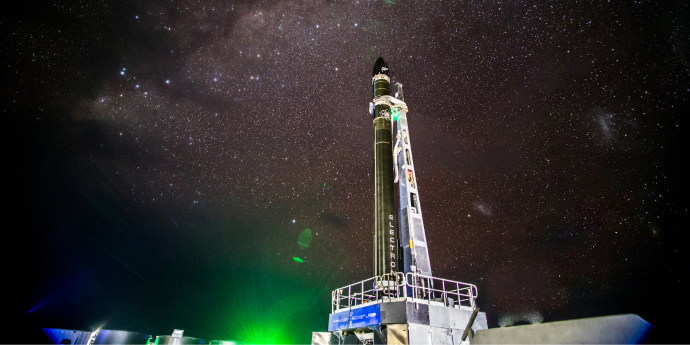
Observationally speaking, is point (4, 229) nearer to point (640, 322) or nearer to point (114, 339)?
point (114, 339)

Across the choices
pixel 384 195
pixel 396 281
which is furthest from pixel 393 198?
pixel 396 281

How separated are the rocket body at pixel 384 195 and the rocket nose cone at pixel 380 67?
139cm

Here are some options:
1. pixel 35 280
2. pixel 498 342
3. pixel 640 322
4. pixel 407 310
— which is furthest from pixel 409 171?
pixel 35 280

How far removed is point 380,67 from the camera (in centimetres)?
2158

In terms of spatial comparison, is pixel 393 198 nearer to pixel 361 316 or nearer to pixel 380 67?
pixel 361 316

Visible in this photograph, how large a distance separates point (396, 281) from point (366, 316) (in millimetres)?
2551

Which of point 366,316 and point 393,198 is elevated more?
point 393,198

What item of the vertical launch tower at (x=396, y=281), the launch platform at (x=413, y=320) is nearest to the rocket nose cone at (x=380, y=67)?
the vertical launch tower at (x=396, y=281)

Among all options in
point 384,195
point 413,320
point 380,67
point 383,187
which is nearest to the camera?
point 413,320

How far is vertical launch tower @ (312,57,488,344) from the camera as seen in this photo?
11.9 metres

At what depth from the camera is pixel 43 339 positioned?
62.6 ft

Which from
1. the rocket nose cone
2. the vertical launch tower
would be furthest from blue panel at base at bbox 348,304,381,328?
the rocket nose cone

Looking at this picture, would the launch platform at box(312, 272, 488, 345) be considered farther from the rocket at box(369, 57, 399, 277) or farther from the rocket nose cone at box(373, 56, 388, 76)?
the rocket nose cone at box(373, 56, 388, 76)

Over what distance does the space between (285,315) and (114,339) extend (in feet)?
145
